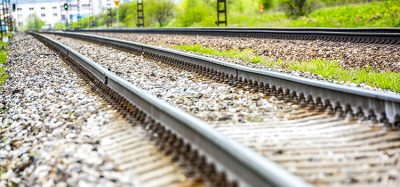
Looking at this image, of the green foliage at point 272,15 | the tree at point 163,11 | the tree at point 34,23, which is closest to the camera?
the green foliage at point 272,15

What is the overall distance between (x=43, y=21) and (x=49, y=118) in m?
162

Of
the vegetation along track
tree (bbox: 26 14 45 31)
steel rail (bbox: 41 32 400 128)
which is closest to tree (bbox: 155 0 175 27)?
steel rail (bbox: 41 32 400 128)

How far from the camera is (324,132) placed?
451 cm

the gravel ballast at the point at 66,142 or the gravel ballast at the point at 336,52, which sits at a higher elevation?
the gravel ballast at the point at 336,52

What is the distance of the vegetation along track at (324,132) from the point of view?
347cm

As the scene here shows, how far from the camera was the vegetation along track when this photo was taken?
3.47m

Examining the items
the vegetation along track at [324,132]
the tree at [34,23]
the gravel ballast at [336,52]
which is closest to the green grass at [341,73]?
the gravel ballast at [336,52]

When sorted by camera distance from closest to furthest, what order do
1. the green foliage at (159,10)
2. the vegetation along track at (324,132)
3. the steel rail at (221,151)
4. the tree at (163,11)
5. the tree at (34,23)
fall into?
the steel rail at (221,151)
the vegetation along track at (324,132)
the green foliage at (159,10)
the tree at (163,11)
the tree at (34,23)

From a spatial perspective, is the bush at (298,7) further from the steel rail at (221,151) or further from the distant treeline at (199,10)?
the steel rail at (221,151)

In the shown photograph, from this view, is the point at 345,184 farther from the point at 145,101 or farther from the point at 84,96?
the point at 84,96

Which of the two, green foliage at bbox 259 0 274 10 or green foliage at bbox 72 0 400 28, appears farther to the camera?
green foliage at bbox 259 0 274 10

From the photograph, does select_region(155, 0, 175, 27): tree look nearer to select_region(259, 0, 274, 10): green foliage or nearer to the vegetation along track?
select_region(259, 0, 274, 10): green foliage

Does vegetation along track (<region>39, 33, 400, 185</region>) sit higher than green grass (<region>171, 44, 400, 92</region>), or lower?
lower

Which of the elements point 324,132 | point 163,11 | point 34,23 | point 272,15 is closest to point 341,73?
point 324,132
